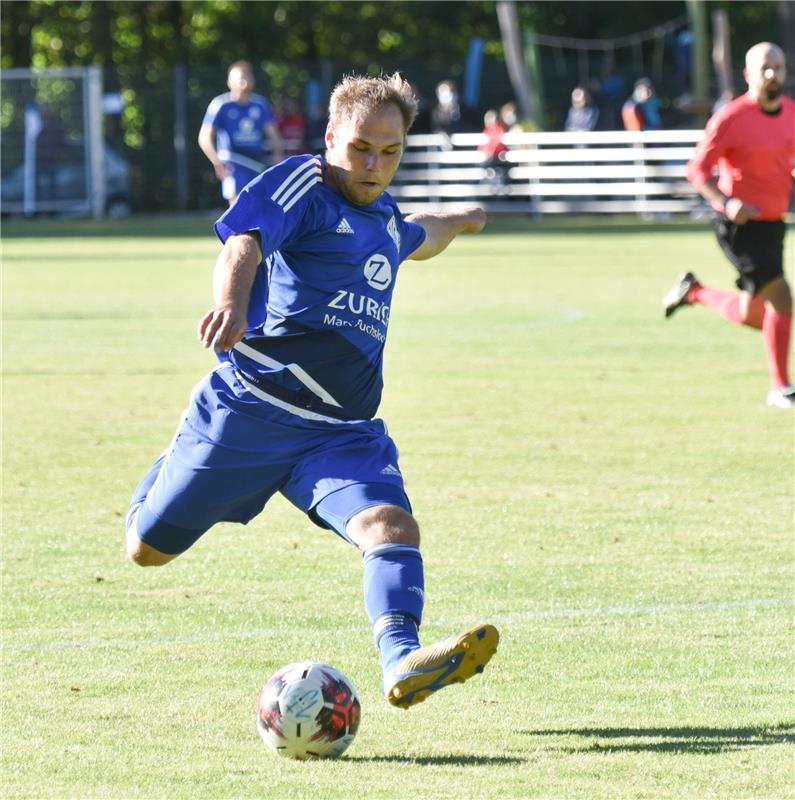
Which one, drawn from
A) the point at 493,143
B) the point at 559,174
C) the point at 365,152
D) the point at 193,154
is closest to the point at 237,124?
the point at 493,143

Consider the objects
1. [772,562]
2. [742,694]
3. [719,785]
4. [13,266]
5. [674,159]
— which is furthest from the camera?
[674,159]

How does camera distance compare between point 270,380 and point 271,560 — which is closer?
point 270,380

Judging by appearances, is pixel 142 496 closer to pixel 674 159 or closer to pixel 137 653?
pixel 137 653

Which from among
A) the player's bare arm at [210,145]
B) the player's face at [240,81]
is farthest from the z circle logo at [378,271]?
the player's face at [240,81]

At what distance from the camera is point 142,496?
570cm

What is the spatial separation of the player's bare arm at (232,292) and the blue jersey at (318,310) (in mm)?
268

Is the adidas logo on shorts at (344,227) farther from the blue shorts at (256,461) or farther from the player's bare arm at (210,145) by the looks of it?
the player's bare arm at (210,145)

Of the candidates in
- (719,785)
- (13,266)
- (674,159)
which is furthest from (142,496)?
(674,159)

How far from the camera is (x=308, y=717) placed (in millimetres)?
4555

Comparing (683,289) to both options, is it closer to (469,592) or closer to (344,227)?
(469,592)

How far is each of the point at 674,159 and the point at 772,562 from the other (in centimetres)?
2776

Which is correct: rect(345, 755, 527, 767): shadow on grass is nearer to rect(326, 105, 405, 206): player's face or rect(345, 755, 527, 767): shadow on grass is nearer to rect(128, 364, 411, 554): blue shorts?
rect(128, 364, 411, 554): blue shorts

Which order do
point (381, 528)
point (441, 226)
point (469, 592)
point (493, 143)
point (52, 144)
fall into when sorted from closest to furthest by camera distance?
1. point (381, 528)
2. point (441, 226)
3. point (469, 592)
4. point (493, 143)
5. point (52, 144)

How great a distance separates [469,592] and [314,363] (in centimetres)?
169
